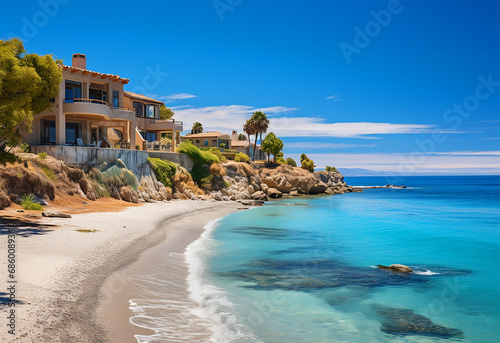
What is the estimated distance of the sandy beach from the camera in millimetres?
8125

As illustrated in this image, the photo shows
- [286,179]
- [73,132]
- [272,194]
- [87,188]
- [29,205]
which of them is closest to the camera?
[29,205]

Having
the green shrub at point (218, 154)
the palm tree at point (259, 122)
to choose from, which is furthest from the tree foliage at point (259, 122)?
the green shrub at point (218, 154)

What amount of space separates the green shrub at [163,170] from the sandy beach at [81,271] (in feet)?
60.8

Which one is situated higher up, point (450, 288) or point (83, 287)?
point (83, 287)

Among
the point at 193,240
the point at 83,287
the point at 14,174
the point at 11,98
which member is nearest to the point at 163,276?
the point at 83,287

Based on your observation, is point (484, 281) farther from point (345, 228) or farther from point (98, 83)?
point (98, 83)

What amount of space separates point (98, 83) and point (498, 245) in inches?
1529

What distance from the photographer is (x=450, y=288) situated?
47.8 feet

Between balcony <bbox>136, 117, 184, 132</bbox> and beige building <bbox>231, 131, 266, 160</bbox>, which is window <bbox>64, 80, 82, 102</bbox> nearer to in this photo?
balcony <bbox>136, 117, 184, 132</bbox>

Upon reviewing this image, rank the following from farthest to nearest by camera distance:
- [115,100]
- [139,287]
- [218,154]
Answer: [218,154], [115,100], [139,287]

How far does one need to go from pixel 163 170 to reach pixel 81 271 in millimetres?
31692

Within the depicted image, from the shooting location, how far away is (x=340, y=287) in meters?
13.7

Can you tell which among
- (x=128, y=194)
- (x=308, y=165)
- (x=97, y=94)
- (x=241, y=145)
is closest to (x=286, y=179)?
(x=308, y=165)

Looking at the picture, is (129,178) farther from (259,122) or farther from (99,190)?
(259,122)
